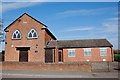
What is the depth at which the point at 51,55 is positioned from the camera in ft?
130

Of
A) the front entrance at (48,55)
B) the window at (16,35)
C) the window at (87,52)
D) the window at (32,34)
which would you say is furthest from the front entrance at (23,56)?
the window at (87,52)

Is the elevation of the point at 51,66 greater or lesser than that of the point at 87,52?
lesser

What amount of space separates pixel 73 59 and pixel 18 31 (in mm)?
12283

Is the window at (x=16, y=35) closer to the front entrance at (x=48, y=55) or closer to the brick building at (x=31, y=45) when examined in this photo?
the brick building at (x=31, y=45)

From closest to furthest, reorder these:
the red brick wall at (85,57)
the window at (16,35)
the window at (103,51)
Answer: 1. the window at (16,35)
2. the window at (103,51)
3. the red brick wall at (85,57)

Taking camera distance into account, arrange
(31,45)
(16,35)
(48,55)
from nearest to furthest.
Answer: (48,55)
(31,45)
(16,35)

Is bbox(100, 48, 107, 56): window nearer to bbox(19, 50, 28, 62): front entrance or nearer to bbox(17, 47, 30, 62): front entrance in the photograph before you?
bbox(17, 47, 30, 62): front entrance

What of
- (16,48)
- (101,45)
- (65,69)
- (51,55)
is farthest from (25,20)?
(65,69)

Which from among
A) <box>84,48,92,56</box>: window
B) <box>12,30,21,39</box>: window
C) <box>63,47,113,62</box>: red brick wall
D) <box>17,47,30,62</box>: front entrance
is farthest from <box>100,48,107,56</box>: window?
<box>12,30,21,39</box>: window

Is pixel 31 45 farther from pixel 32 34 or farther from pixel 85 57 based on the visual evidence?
pixel 85 57

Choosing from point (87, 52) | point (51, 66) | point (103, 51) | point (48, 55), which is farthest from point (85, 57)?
point (51, 66)

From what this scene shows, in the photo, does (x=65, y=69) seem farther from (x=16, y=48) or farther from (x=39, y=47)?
(x=16, y=48)

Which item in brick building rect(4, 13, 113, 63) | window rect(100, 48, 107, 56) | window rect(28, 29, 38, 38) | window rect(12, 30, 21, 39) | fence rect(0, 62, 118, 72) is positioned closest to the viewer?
fence rect(0, 62, 118, 72)

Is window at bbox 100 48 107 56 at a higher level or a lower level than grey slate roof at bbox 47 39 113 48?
lower
